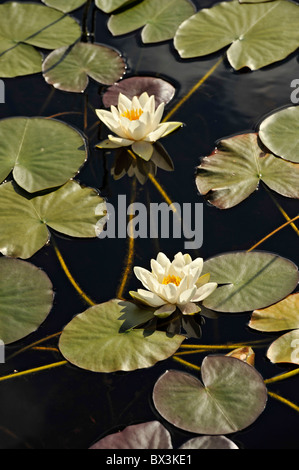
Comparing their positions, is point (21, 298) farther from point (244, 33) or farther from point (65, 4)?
point (65, 4)

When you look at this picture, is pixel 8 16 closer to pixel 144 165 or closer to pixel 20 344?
pixel 144 165

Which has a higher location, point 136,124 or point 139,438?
point 136,124

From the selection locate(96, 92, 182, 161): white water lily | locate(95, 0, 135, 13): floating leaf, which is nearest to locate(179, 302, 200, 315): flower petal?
locate(96, 92, 182, 161): white water lily

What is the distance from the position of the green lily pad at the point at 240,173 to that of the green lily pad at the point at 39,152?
665 mm

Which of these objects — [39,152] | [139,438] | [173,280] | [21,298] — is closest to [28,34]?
[39,152]

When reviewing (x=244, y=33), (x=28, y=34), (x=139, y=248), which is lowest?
(x=139, y=248)

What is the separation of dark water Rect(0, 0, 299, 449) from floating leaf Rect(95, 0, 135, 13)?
0.09 metres

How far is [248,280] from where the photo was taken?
2502mm

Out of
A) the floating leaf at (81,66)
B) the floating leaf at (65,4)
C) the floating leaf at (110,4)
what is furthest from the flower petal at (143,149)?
the floating leaf at (65,4)

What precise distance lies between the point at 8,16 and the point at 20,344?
7.85 ft

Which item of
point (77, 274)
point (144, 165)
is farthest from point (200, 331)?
point (144, 165)

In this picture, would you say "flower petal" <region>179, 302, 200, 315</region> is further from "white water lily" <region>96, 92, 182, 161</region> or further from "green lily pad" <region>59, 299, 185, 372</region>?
"white water lily" <region>96, 92, 182, 161</region>

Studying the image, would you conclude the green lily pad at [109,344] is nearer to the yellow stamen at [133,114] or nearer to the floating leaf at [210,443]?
the floating leaf at [210,443]

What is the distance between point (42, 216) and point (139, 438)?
47.5 inches
